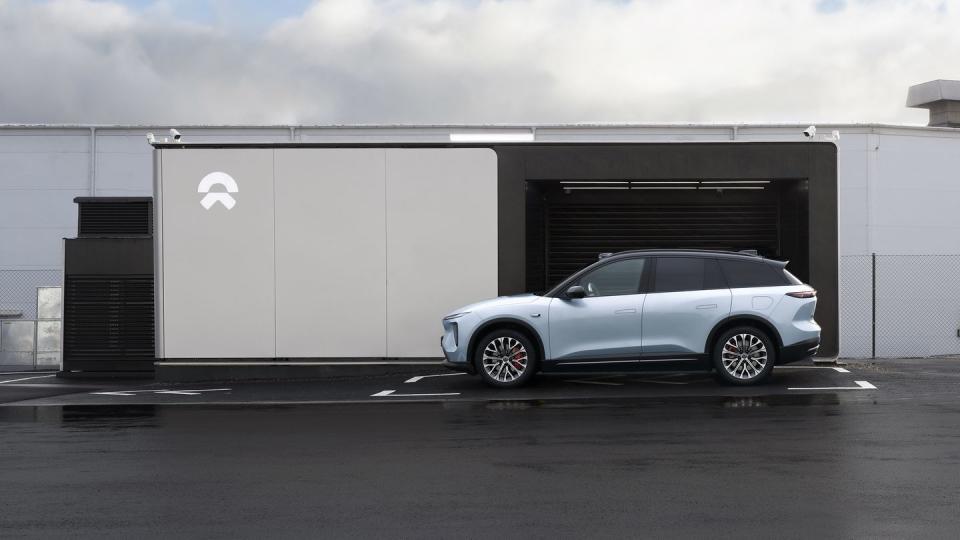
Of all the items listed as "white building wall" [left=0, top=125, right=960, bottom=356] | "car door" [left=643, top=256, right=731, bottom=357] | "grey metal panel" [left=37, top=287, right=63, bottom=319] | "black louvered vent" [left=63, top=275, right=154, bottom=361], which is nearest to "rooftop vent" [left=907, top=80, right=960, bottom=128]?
"white building wall" [left=0, top=125, right=960, bottom=356]

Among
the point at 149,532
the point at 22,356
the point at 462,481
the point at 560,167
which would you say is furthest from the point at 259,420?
the point at 22,356

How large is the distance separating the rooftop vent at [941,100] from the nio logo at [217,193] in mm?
23351

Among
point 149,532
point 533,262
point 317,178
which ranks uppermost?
point 317,178

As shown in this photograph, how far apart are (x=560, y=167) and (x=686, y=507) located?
9.68 metres

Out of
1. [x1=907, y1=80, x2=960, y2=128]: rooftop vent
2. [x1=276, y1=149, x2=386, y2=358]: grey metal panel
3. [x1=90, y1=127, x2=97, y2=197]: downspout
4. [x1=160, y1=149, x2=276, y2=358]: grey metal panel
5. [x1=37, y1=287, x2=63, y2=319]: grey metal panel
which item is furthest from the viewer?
[x1=907, y1=80, x2=960, y2=128]: rooftop vent

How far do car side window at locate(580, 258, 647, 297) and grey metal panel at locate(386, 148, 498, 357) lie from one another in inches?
97.9

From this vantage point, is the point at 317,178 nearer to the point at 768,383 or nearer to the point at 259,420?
the point at 259,420

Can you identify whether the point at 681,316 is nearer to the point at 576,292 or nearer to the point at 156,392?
the point at 576,292

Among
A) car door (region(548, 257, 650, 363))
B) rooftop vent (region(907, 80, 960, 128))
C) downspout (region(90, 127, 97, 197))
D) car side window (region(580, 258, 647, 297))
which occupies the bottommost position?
car door (region(548, 257, 650, 363))

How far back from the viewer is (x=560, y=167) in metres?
15.5

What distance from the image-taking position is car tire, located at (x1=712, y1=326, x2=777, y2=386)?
1288 centimetres

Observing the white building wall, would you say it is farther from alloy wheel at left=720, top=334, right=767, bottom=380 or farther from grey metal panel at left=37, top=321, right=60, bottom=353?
alloy wheel at left=720, top=334, right=767, bottom=380

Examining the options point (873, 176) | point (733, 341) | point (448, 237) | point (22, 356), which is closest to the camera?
point (733, 341)

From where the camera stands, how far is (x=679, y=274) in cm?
1309
